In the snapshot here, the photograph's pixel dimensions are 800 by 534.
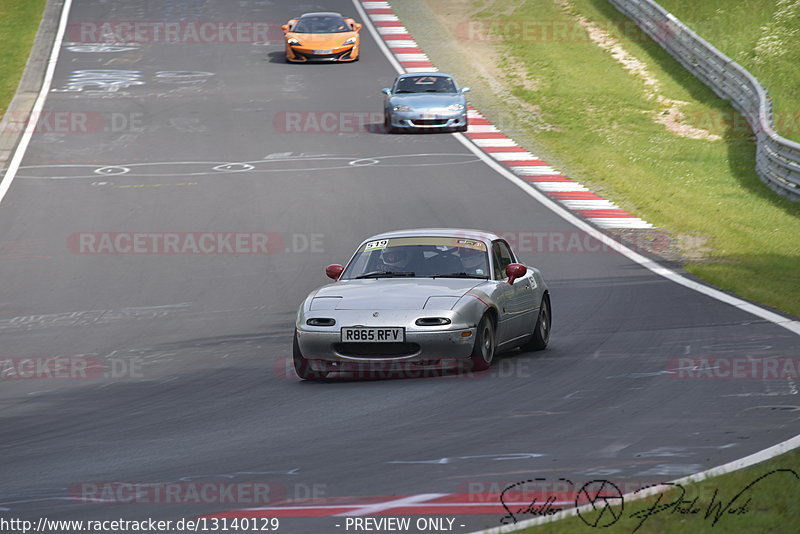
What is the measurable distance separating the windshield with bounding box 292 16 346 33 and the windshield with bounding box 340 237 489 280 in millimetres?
26737

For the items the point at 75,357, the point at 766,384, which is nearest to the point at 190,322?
the point at 75,357

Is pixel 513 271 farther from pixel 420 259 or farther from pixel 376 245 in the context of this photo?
pixel 376 245

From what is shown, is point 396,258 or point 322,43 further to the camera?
point 322,43

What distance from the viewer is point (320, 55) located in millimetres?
38125

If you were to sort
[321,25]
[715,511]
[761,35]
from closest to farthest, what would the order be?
[715,511] → [321,25] → [761,35]

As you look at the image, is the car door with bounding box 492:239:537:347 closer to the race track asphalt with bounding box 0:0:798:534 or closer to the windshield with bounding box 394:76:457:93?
the race track asphalt with bounding box 0:0:798:534

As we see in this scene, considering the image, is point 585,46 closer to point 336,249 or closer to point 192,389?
point 336,249

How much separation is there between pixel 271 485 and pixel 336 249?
12.1 m

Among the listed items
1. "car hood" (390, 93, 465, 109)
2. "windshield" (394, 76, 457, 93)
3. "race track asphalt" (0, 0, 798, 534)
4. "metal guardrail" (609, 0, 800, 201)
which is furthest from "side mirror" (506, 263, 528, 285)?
"windshield" (394, 76, 457, 93)

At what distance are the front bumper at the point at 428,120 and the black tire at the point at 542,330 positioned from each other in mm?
16420

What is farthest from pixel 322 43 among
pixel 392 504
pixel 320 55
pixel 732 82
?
pixel 392 504

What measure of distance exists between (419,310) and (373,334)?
46cm

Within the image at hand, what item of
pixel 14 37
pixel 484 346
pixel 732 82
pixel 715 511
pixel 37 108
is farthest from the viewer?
pixel 14 37

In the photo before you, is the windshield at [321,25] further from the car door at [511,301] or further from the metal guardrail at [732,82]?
the car door at [511,301]
